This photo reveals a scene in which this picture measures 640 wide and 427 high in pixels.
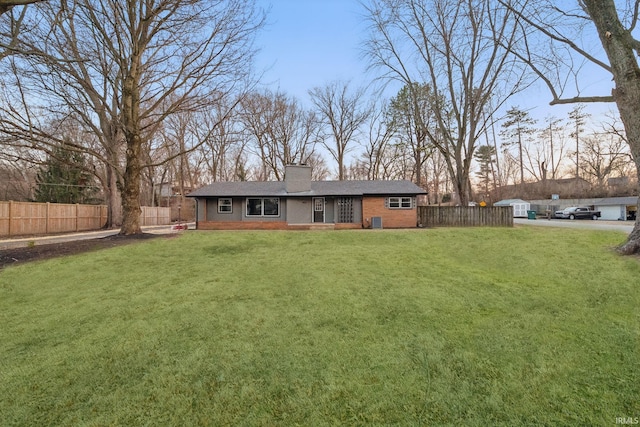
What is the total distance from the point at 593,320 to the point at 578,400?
1.89 meters

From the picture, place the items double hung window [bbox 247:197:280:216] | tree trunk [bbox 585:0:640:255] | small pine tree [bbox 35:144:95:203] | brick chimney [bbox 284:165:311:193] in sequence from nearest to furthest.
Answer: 1. tree trunk [bbox 585:0:640:255]
2. double hung window [bbox 247:197:280:216]
3. brick chimney [bbox 284:165:311:193]
4. small pine tree [bbox 35:144:95:203]

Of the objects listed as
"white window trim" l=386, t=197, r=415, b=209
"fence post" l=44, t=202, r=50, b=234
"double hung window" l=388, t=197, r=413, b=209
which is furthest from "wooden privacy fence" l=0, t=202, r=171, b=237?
"double hung window" l=388, t=197, r=413, b=209

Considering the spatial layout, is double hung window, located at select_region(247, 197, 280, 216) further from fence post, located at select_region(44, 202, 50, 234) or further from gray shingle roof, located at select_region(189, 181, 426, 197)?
fence post, located at select_region(44, 202, 50, 234)

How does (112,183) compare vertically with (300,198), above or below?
above

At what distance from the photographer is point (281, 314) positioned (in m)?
4.16

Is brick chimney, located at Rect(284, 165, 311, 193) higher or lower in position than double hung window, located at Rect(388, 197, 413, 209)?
higher

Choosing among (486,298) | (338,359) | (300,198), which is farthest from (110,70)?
(486,298)

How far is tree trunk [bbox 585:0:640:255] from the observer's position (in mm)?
6586

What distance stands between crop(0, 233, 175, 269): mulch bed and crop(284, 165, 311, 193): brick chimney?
9899mm

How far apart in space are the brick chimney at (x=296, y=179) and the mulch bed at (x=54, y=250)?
9.90 m

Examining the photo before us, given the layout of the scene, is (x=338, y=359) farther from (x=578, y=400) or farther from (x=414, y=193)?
(x=414, y=193)

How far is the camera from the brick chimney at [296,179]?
1939cm

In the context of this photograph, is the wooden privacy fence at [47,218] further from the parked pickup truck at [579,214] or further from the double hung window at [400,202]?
the parked pickup truck at [579,214]

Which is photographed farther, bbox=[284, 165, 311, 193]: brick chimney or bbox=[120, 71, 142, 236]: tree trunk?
bbox=[284, 165, 311, 193]: brick chimney
